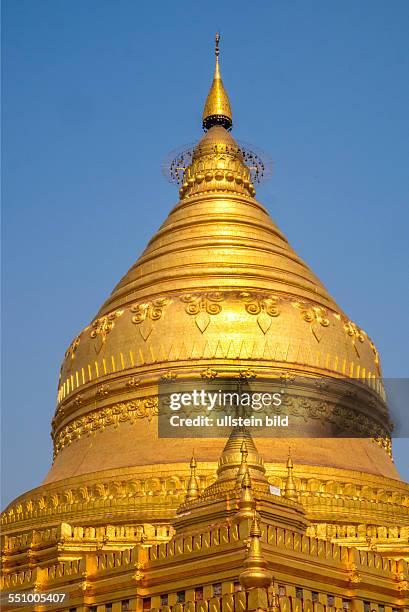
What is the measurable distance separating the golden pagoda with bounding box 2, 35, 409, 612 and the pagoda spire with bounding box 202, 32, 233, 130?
10.2 feet

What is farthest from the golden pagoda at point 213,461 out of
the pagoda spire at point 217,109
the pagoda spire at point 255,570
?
the pagoda spire at point 217,109

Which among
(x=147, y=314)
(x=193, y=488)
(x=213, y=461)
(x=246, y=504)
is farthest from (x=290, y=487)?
(x=147, y=314)

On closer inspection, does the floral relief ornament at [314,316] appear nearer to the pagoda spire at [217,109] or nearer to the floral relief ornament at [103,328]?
the floral relief ornament at [103,328]

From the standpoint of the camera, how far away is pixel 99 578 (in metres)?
26.9

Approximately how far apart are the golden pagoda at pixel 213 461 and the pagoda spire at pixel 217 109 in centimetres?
312

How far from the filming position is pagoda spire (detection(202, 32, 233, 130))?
50688 mm

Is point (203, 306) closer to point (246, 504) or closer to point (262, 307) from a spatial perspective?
point (262, 307)

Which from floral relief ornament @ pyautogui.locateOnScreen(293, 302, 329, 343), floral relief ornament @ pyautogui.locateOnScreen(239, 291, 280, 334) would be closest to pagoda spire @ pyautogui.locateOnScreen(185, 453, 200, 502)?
floral relief ornament @ pyautogui.locateOnScreen(239, 291, 280, 334)

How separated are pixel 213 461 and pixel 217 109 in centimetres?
2105

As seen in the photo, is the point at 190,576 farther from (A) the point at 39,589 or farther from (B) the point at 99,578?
(A) the point at 39,589

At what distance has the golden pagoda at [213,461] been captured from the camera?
989 inches

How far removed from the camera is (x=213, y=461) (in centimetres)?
3366

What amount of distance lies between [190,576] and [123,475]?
948cm

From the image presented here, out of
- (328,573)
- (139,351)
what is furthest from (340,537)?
(139,351)
